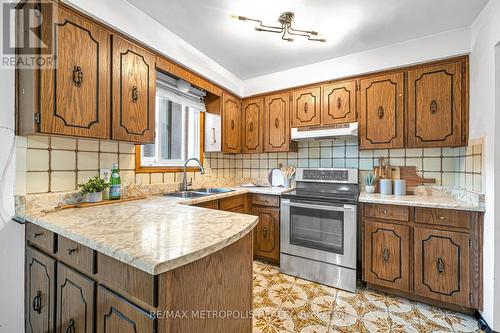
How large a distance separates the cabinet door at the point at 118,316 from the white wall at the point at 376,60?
261 centimetres

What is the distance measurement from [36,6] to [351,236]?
2.76 m

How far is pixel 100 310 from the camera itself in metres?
0.92

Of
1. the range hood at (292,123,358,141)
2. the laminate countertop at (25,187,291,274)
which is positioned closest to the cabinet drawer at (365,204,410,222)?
the range hood at (292,123,358,141)

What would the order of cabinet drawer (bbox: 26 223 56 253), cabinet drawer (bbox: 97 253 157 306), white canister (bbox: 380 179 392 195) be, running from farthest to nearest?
white canister (bbox: 380 179 392 195) → cabinet drawer (bbox: 26 223 56 253) → cabinet drawer (bbox: 97 253 157 306)

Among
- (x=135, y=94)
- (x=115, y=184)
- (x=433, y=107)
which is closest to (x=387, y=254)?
(x=433, y=107)

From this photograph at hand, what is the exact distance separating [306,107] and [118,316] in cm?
252

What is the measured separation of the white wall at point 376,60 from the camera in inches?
77.6

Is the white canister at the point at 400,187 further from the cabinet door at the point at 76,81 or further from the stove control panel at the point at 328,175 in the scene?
the cabinet door at the point at 76,81

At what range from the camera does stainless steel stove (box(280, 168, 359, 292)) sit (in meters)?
2.11

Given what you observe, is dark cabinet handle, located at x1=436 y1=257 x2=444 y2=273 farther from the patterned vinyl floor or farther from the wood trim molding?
the wood trim molding

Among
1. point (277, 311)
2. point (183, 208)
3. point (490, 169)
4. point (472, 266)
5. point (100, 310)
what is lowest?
point (277, 311)

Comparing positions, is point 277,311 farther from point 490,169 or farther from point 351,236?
point 490,169

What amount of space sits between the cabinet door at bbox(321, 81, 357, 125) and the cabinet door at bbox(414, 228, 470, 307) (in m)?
1.26

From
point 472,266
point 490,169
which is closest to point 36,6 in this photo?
point 490,169
